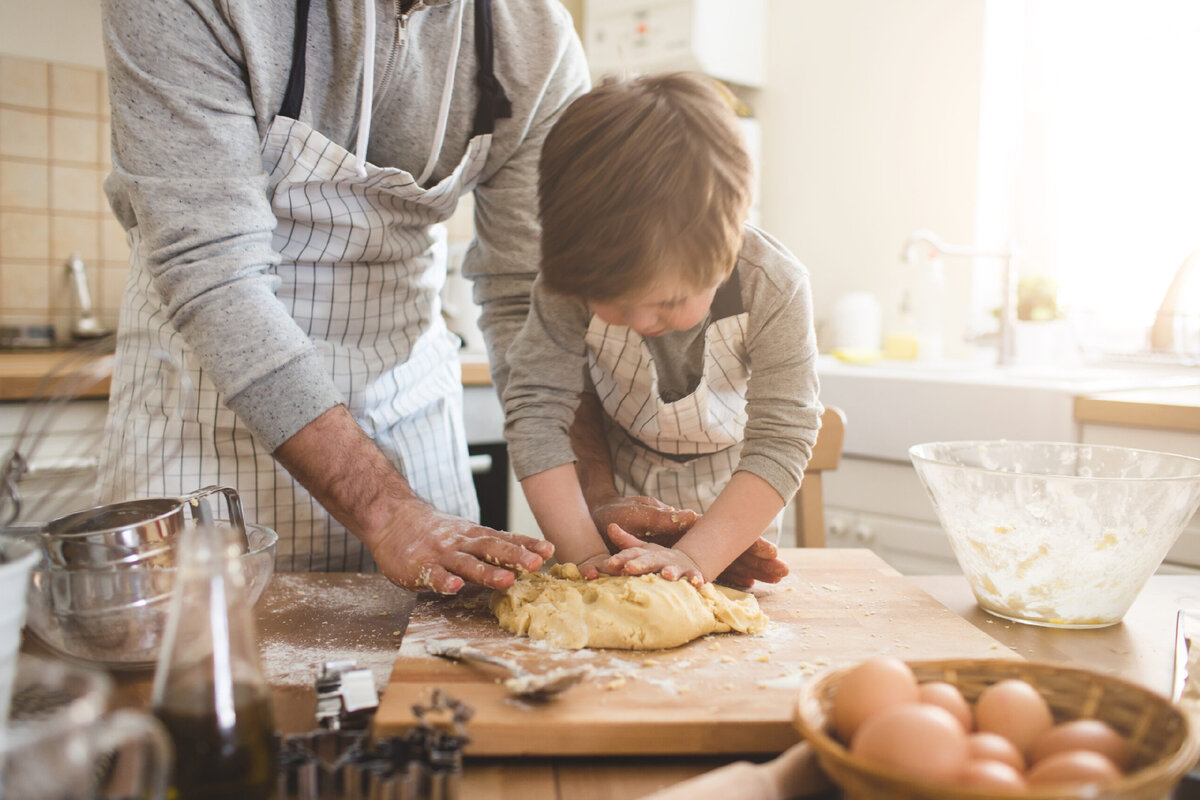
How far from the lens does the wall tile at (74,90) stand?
226 cm

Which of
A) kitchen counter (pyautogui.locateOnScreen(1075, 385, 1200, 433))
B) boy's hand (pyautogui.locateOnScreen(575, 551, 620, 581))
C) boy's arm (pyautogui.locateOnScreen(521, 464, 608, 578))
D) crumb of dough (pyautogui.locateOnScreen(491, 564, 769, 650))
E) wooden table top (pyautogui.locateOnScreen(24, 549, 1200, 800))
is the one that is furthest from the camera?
kitchen counter (pyautogui.locateOnScreen(1075, 385, 1200, 433))

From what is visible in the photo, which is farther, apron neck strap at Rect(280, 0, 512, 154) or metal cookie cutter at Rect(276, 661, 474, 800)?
apron neck strap at Rect(280, 0, 512, 154)

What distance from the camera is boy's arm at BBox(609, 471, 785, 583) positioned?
92cm

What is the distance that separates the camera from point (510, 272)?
1.28 m

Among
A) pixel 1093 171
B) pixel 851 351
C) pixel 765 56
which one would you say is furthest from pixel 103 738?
pixel 765 56

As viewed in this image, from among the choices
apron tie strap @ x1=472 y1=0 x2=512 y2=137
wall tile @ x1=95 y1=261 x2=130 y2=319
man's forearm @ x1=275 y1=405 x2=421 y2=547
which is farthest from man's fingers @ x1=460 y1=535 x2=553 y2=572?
wall tile @ x1=95 y1=261 x2=130 y2=319

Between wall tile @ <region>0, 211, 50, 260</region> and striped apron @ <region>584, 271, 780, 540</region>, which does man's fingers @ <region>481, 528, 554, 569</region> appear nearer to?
striped apron @ <region>584, 271, 780, 540</region>

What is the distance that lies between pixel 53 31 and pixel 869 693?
8.29 ft

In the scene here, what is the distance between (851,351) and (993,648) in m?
1.85

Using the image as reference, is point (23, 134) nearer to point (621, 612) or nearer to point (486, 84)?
point (486, 84)

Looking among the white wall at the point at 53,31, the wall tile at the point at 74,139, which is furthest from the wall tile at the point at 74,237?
the white wall at the point at 53,31

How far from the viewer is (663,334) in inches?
42.1

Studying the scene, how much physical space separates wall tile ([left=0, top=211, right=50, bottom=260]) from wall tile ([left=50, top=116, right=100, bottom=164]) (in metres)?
0.16

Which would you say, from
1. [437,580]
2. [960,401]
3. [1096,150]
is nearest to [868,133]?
[1096,150]
